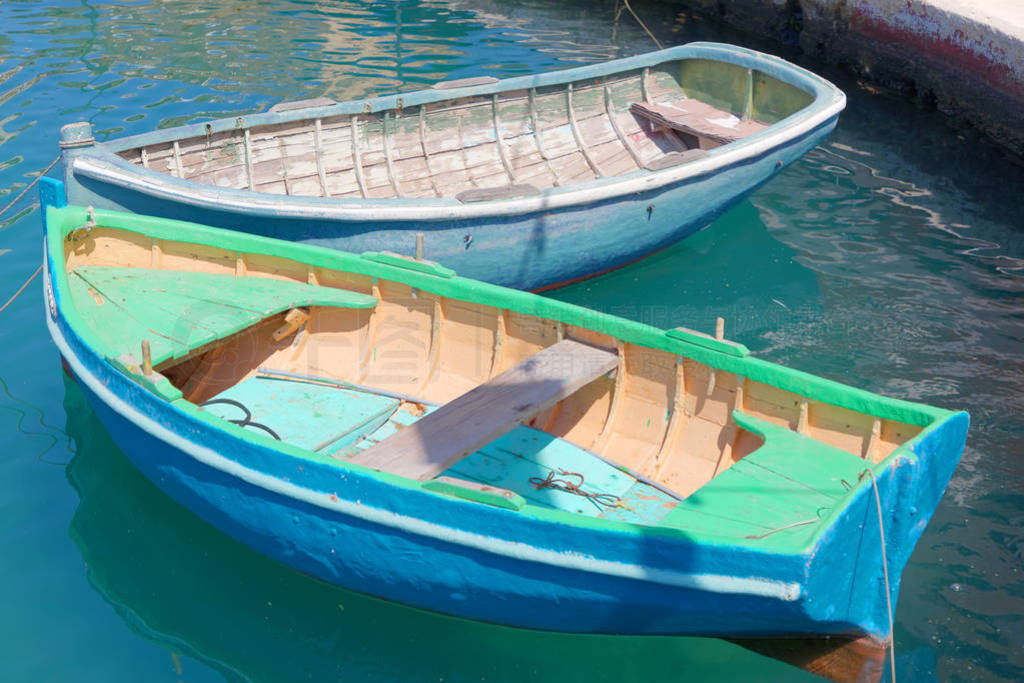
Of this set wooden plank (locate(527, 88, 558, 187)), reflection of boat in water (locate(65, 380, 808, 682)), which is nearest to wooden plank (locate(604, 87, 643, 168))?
wooden plank (locate(527, 88, 558, 187))

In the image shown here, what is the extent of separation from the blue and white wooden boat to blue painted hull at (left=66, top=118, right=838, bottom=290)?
0.01 metres

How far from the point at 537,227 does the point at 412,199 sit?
106 centimetres

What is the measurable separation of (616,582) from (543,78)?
6286mm

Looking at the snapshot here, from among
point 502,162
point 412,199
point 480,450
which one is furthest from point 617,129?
point 480,450

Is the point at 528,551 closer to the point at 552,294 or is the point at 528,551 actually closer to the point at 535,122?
the point at 552,294

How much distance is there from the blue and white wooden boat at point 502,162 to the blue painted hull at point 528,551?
7.37 feet

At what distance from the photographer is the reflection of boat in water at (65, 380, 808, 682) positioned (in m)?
5.08

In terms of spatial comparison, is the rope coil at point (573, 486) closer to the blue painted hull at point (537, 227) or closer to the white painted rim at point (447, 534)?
the white painted rim at point (447, 534)

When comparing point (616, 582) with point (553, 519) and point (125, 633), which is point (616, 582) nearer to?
point (553, 519)

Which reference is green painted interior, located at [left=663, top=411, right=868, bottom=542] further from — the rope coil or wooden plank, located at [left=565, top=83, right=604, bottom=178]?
wooden plank, located at [left=565, top=83, right=604, bottom=178]

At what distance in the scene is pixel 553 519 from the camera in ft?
13.7

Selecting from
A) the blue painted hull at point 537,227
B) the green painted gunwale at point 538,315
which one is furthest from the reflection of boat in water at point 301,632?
the blue painted hull at point 537,227

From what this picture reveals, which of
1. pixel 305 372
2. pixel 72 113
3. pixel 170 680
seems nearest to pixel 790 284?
pixel 305 372

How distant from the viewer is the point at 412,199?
282 inches
